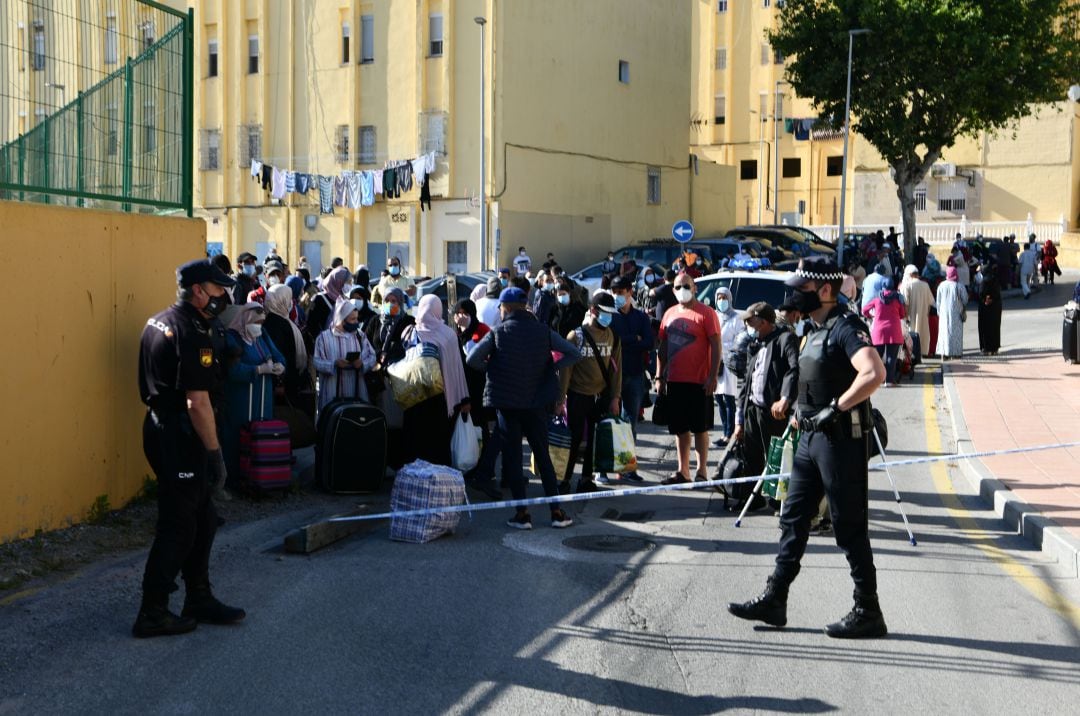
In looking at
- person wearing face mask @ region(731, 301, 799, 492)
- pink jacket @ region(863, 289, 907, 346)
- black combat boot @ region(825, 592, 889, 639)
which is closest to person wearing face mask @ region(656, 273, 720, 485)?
person wearing face mask @ region(731, 301, 799, 492)

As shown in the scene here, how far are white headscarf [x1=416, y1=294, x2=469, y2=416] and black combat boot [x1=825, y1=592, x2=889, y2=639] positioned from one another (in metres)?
4.86

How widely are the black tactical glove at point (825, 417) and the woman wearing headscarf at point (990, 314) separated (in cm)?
1693

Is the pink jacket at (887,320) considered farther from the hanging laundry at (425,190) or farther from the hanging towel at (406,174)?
Answer: the hanging towel at (406,174)

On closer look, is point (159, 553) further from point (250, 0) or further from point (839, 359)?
point (250, 0)

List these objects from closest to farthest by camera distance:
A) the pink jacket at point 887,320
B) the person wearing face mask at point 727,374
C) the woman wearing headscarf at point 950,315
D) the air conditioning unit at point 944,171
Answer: the person wearing face mask at point 727,374 → the pink jacket at point 887,320 → the woman wearing headscarf at point 950,315 → the air conditioning unit at point 944,171

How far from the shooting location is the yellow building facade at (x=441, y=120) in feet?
125

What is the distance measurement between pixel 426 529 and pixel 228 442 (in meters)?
2.32

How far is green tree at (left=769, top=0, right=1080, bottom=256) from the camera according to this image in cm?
3609

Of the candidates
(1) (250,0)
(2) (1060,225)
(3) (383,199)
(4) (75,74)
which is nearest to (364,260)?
(3) (383,199)

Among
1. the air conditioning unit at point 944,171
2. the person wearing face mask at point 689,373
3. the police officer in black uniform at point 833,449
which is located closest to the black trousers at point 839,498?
the police officer in black uniform at point 833,449

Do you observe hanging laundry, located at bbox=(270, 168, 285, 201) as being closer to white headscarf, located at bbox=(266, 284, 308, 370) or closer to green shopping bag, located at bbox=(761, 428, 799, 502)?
white headscarf, located at bbox=(266, 284, 308, 370)

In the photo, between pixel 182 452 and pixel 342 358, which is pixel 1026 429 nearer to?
pixel 342 358

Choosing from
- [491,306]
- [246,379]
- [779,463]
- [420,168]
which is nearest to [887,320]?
[491,306]

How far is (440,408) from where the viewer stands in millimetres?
10984
